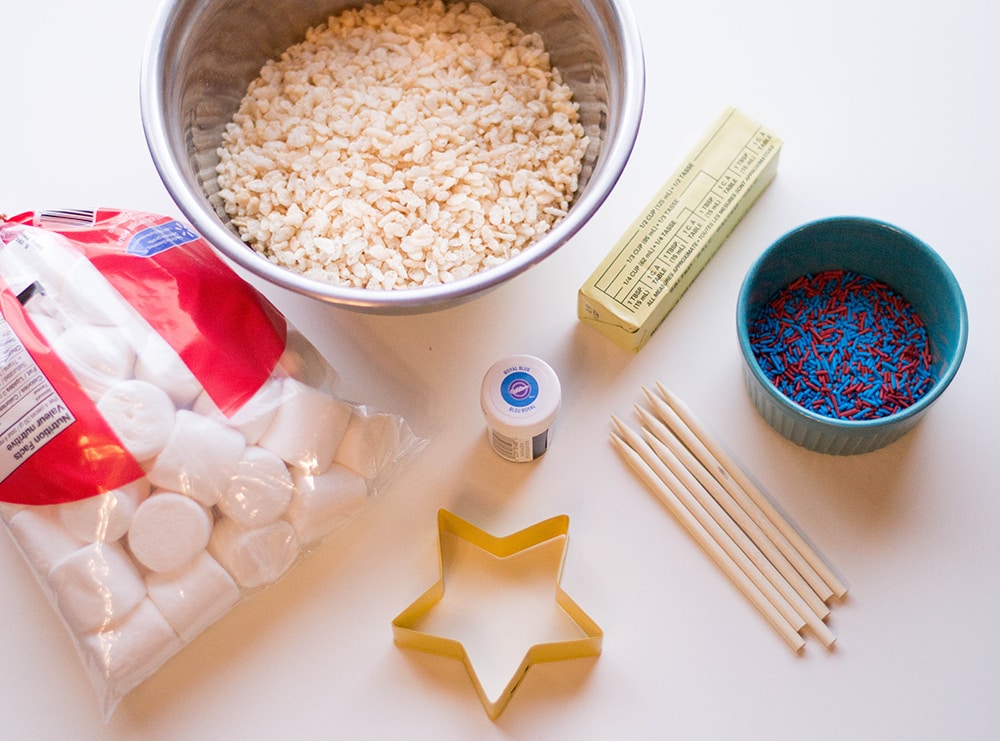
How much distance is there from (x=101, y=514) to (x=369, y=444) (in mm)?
248

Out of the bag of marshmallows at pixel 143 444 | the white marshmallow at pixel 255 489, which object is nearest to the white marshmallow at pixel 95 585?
the bag of marshmallows at pixel 143 444

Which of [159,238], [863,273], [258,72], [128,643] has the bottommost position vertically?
[128,643]

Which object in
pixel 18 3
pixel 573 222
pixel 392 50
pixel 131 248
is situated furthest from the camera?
pixel 18 3

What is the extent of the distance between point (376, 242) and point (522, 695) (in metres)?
0.46

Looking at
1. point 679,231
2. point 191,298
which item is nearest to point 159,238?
point 191,298

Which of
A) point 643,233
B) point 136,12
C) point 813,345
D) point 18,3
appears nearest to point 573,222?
point 643,233

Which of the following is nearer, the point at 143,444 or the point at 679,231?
the point at 143,444

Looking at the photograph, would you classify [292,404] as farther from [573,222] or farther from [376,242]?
[573,222]

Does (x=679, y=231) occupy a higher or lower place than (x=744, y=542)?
higher

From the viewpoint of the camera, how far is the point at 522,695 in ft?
3.06

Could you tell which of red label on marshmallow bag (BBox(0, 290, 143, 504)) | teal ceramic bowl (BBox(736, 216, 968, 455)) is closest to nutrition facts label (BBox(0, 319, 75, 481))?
red label on marshmallow bag (BBox(0, 290, 143, 504))

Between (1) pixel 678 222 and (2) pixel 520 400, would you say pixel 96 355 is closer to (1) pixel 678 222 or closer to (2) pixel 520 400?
(2) pixel 520 400

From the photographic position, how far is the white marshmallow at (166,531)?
862 mm

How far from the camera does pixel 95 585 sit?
0.86 m
